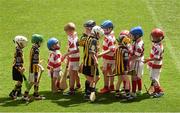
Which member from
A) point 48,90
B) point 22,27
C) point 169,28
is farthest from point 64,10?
point 48,90

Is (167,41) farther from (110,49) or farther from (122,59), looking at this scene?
(122,59)

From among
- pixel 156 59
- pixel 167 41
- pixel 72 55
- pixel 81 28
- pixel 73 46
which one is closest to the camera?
pixel 156 59

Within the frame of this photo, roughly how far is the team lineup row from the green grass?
345 millimetres

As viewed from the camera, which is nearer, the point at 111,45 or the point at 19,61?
the point at 19,61

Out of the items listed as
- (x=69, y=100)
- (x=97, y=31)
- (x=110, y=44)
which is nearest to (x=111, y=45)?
(x=110, y=44)

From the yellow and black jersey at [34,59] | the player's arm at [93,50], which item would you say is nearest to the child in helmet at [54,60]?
the yellow and black jersey at [34,59]

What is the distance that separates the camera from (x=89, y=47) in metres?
15.0

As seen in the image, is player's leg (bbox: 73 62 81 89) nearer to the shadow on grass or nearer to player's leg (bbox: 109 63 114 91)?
the shadow on grass

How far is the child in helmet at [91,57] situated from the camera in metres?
15.0

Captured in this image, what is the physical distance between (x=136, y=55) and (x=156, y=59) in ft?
1.79

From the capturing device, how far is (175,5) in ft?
81.7

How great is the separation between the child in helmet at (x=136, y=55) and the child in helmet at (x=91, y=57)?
902 mm

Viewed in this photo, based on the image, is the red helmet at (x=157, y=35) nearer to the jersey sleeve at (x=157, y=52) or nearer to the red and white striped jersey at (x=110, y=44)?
the jersey sleeve at (x=157, y=52)

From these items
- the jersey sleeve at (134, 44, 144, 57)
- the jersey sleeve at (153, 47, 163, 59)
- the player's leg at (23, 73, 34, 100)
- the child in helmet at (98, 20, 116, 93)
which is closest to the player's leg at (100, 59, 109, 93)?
the child in helmet at (98, 20, 116, 93)
